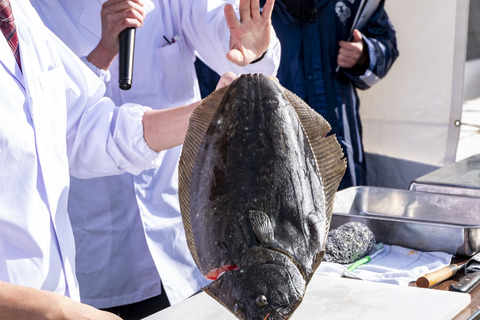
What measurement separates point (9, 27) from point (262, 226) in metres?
0.83

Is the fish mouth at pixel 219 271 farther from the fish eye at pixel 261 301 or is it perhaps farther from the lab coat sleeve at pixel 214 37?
the lab coat sleeve at pixel 214 37

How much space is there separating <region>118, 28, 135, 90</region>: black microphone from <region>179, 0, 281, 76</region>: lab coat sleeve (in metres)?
0.39

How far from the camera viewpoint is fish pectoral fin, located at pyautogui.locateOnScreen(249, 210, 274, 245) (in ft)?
3.91

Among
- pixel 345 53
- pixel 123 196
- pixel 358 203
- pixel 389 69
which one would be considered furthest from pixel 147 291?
pixel 389 69

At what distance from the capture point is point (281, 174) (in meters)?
1.28

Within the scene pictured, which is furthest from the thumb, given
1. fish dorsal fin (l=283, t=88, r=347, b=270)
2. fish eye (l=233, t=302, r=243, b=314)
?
fish eye (l=233, t=302, r=243, b=314)

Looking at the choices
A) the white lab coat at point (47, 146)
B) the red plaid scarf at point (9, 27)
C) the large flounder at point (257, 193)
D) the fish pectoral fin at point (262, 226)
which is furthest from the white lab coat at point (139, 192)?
the fish pectoral fin at point (262, 226)

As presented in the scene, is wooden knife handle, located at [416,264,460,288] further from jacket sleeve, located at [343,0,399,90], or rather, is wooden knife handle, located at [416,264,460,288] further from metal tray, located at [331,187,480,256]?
jacket sleeve, located at [343,0,399,90]

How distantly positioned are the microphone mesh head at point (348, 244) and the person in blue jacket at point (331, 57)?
5.61ft

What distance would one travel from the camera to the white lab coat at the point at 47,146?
4.64 ft

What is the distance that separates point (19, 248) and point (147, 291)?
3.64ft

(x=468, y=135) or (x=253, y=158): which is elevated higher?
(x=253, y=158)

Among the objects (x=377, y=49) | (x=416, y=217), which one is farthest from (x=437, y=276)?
(x=377, y=49)

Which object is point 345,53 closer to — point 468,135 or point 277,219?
point 468,135
